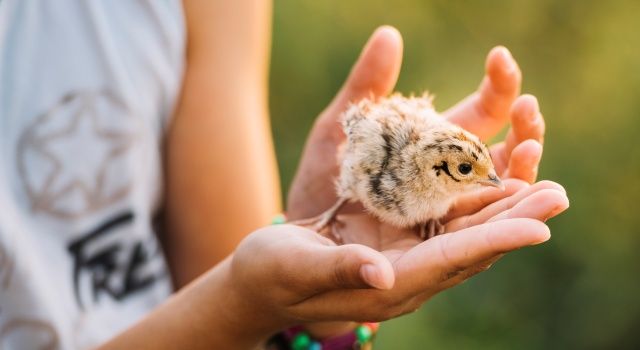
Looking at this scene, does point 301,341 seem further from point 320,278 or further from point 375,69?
point 375,69

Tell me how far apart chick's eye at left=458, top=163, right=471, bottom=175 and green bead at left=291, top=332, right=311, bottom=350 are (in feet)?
2.17

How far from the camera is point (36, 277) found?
201 cm

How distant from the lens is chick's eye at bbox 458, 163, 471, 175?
1.92 m

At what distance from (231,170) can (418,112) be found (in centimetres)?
71

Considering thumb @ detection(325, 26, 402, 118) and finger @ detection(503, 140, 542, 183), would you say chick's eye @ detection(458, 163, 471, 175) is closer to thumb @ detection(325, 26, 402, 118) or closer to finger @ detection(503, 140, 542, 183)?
finger @ detection(503, 140, 542, 183)

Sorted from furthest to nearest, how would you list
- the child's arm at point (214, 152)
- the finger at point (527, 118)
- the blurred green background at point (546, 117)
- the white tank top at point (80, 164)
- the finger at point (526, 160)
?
1. the blurred green background at point (546, 117)
2. the child's arm at point (214, 152)
3. the white tank top at point (80, 164)
4. the finger at point (527, 118)
5. the finger at point (526, 160)

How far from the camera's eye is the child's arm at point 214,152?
95.0 inches

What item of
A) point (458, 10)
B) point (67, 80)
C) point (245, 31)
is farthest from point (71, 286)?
point (458, 10)

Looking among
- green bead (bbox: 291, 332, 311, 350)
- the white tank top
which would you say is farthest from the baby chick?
the white tank top

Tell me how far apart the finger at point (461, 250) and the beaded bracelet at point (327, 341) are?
670mm

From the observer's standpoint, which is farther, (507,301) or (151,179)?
(507,301)

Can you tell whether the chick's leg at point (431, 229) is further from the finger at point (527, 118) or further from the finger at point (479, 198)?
the finger at point (527, 118)

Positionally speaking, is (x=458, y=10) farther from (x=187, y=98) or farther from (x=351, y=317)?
(x=351, y=317)

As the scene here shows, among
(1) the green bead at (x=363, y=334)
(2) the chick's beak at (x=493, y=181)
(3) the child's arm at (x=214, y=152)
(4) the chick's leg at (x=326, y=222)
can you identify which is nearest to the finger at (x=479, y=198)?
(2) the chick's beak at (x=493, y=181)
